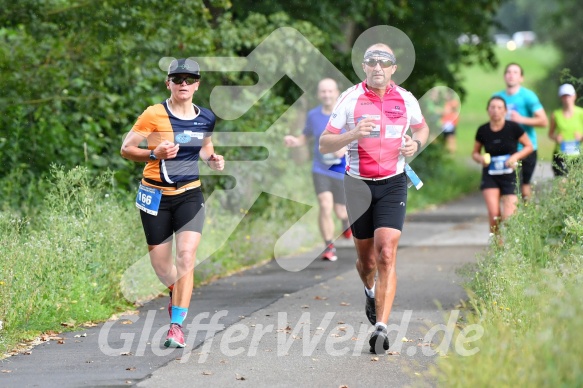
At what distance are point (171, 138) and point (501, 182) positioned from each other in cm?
525

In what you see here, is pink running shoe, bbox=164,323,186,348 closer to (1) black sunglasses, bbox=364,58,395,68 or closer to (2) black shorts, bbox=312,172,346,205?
(1) black sunglasses, bbox=364,58,395,68

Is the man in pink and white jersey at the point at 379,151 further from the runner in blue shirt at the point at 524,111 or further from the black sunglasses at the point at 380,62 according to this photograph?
the runner in blue shirt at the point at 524,111

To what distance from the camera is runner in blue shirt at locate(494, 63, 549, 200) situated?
1383cm

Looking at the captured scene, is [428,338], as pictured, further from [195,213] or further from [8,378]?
[8,378]

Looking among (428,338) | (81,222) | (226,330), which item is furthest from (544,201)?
(81,222)

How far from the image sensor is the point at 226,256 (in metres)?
13.9

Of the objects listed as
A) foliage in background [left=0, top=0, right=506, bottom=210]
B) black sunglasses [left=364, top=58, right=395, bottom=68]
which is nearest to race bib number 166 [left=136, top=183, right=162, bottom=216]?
black sunglasses [left=364, top=58, right=395, bottom=68]

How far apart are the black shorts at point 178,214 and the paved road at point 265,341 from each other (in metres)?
0.84

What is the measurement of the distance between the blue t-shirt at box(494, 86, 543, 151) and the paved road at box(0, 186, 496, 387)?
6.54 feet

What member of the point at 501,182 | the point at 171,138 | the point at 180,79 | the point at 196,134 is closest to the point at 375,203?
the point at 196,134

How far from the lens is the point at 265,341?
896cm

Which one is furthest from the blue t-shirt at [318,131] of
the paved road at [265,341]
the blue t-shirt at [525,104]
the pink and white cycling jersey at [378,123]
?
the pink and white cycling jersey at [378,123]

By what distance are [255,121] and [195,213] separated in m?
7.45

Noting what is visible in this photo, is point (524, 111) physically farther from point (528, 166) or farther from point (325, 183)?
point (325, 183)
